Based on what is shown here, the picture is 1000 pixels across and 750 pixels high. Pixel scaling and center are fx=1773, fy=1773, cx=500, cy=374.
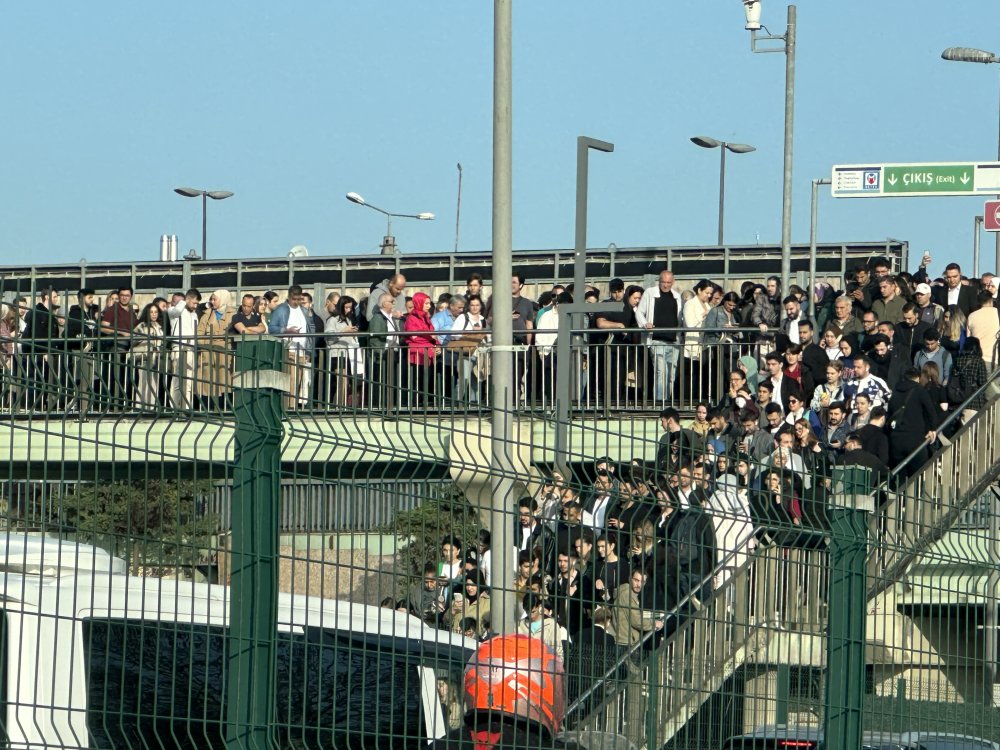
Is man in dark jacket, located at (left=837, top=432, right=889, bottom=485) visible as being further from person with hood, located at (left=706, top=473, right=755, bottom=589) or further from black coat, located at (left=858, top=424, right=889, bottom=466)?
person with hood, located at (left=706, top=473, right=755, bottom=589)

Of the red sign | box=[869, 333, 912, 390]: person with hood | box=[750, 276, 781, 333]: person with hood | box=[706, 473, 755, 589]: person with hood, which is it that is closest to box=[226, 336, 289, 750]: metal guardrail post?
box=[706, 473, 755, 589]: person with hood

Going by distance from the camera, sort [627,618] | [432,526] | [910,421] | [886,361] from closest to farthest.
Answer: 1. [432,526]
2. [627,618]
3. [910,421]
4. [886,361]

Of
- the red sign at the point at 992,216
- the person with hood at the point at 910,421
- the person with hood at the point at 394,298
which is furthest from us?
the red sign at the point at 992,216

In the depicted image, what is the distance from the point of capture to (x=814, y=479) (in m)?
6.37

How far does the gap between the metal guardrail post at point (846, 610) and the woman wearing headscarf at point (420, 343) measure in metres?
9.85

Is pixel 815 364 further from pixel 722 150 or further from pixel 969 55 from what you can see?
pixel 722 150

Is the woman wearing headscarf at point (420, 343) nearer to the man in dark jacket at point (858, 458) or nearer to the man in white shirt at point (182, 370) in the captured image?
the man in dark jacket at point (858, 458)

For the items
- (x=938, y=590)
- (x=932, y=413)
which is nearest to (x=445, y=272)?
(x=932, y=413)

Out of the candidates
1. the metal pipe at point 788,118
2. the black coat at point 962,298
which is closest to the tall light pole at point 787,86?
the metal pipe at point 788,118

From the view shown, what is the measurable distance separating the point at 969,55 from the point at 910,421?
40.1ft

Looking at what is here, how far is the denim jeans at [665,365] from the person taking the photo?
61.9ft

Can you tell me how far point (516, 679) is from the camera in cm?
545

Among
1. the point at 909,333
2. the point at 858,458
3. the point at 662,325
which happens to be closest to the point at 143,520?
the point at 858,458

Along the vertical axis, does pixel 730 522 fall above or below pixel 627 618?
above
